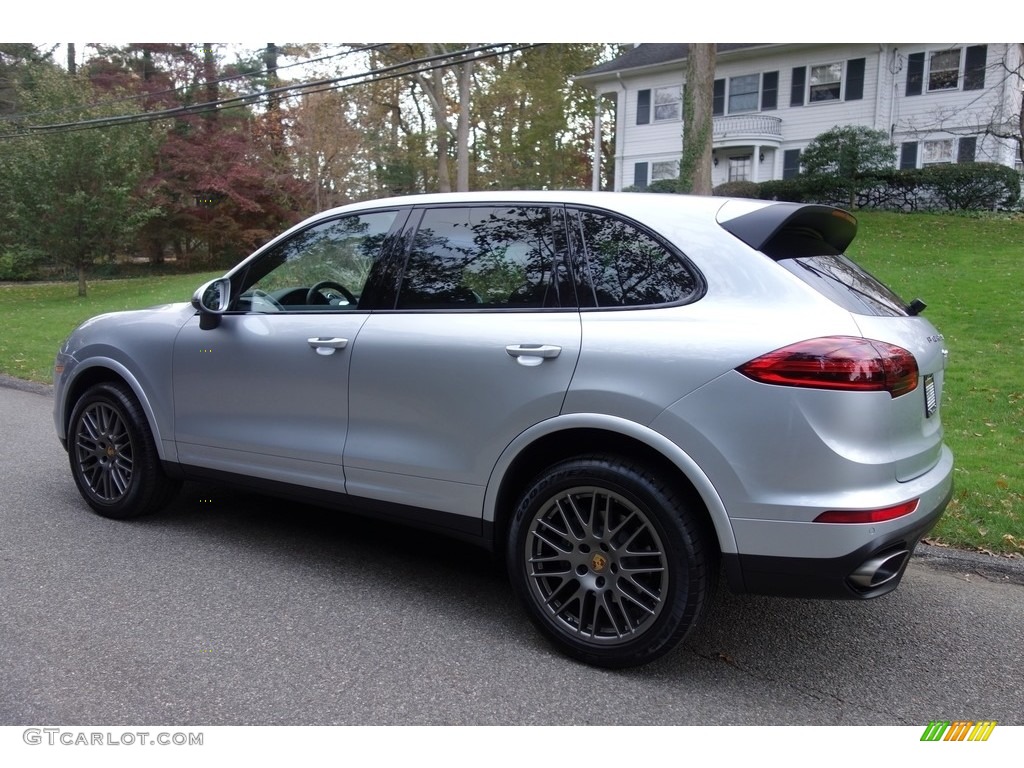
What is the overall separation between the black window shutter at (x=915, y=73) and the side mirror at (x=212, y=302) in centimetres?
2722

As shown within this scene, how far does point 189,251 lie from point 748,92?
2215 centimetres

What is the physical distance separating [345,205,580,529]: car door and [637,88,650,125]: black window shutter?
92.6ft

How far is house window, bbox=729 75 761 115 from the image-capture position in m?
28.6

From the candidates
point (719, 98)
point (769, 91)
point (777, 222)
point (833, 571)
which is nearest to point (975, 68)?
point (769, 91)

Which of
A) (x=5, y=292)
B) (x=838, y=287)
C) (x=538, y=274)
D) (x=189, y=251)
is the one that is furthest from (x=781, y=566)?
(x=189, y=251)

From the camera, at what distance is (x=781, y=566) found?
294 centimetres

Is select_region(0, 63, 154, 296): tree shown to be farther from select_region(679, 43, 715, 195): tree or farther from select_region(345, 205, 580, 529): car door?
select_region(345, 205, 580, 529): car door

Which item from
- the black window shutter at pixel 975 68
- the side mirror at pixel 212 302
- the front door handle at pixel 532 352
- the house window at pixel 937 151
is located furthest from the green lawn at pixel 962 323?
the black window shutter at pixel 975 68

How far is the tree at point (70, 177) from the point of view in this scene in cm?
2095

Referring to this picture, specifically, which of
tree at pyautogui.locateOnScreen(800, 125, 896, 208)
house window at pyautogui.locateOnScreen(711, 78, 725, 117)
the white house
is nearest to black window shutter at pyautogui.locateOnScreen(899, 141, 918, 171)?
the white house

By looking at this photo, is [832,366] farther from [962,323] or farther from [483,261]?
[962,323]

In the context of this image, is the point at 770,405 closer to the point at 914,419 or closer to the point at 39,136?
the point at 914,419
